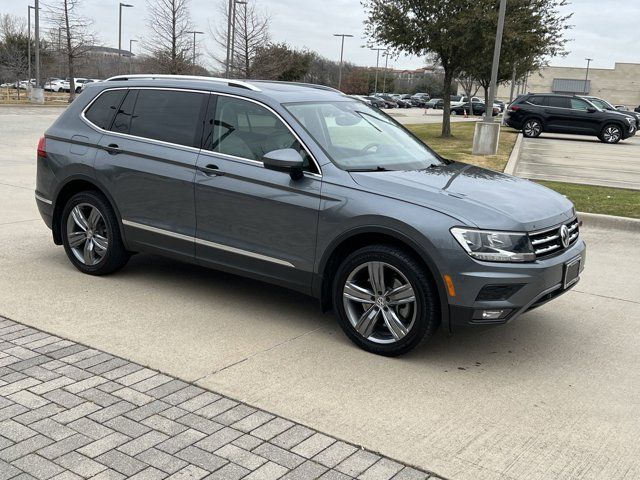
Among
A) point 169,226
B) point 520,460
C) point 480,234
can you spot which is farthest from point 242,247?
point 520,460

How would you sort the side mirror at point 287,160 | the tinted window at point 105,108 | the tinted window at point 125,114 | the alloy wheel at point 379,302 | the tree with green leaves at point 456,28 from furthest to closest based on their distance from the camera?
the tree with green leaves at point 456,28 → the tinted window at point 105,108 → the tinted window at point 125,114 → the side mirror at point 287,160 → the alloy wheel at point 379,302

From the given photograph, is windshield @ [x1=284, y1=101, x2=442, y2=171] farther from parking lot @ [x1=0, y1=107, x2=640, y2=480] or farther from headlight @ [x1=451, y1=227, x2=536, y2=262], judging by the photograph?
parking lot @ [x1=0, y1=107, x2=640, y2=480]

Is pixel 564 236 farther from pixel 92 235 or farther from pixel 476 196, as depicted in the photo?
pixel 92 235

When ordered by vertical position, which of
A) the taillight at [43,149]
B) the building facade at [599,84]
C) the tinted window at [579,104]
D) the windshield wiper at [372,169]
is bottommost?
the taillight at [43,149]

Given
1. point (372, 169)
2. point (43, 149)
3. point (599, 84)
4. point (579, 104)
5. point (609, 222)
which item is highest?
point (599, 84)

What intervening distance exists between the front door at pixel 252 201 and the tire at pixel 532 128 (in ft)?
82.9

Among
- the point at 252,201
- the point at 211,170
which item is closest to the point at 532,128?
the point at 211,170

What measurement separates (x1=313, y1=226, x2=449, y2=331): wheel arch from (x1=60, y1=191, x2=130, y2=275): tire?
210 cm

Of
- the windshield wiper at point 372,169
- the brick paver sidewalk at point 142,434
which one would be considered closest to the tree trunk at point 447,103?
the windshield wiper at point 372,169

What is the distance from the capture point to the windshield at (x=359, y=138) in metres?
5.04

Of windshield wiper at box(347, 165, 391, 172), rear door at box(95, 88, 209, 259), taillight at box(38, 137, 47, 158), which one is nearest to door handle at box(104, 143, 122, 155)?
rear door at box(95, 88, 209, 259)

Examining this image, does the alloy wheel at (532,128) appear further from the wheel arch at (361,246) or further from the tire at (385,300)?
the tire at (385,300)

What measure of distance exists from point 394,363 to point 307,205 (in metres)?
1.23

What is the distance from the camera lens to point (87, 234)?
20.2ft
